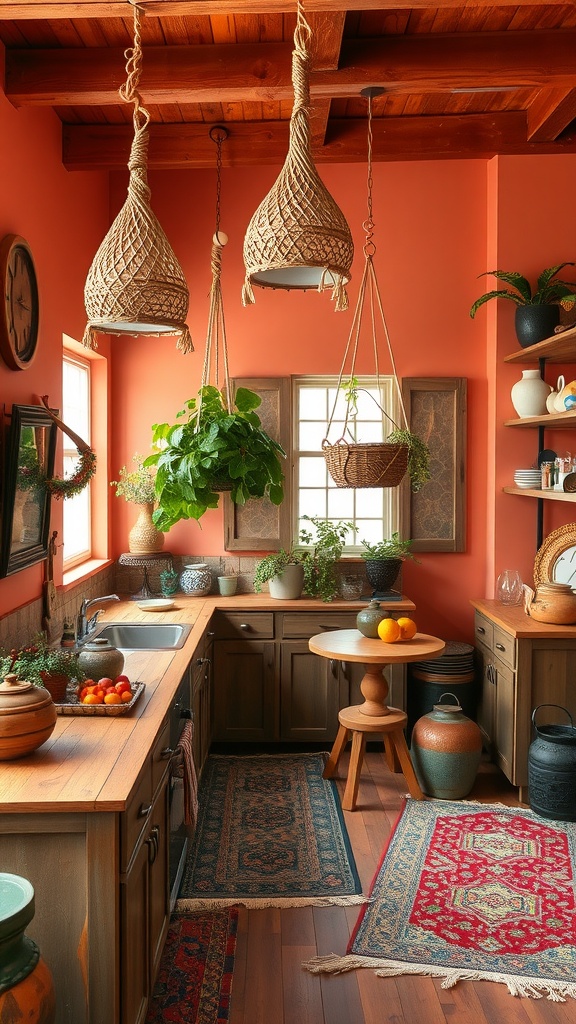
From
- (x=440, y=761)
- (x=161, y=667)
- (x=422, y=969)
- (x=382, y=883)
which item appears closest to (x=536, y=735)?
(x=440, y=761)

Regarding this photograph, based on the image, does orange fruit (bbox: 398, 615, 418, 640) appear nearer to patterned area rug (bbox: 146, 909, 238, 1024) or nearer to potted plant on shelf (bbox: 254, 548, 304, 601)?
potted plant on shelf (bbox: 254, 548, 304, 601)

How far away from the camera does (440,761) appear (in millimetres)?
4602

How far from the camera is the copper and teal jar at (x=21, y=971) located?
197cm

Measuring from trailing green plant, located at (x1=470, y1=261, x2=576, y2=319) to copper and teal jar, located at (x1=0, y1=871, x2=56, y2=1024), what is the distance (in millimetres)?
4181

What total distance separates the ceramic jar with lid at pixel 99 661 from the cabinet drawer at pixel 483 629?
2.53 metres

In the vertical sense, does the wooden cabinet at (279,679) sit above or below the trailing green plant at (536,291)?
below

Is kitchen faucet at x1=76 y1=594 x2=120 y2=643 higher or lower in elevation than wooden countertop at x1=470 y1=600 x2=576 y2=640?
higher

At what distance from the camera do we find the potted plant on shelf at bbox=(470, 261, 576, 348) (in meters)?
5.14

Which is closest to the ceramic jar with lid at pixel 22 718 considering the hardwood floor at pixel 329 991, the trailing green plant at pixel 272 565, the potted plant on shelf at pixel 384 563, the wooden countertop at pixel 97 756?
the wooden countertop at pixel 97 756

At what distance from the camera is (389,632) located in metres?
4.66

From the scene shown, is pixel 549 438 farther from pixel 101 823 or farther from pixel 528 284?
pixel 101 823

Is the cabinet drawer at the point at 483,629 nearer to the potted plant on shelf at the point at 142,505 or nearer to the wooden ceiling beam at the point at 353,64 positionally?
the potted plant on shelf at the point at 142,505

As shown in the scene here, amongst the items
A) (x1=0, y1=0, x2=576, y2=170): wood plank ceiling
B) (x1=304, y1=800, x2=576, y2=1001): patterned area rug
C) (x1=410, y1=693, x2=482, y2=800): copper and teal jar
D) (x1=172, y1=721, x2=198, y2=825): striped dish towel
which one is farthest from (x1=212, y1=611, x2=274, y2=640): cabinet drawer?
(x1=0, y1=0, x2=576, y2=170): wood plank ceiling

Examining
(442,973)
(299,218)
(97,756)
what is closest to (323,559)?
(442,973)
